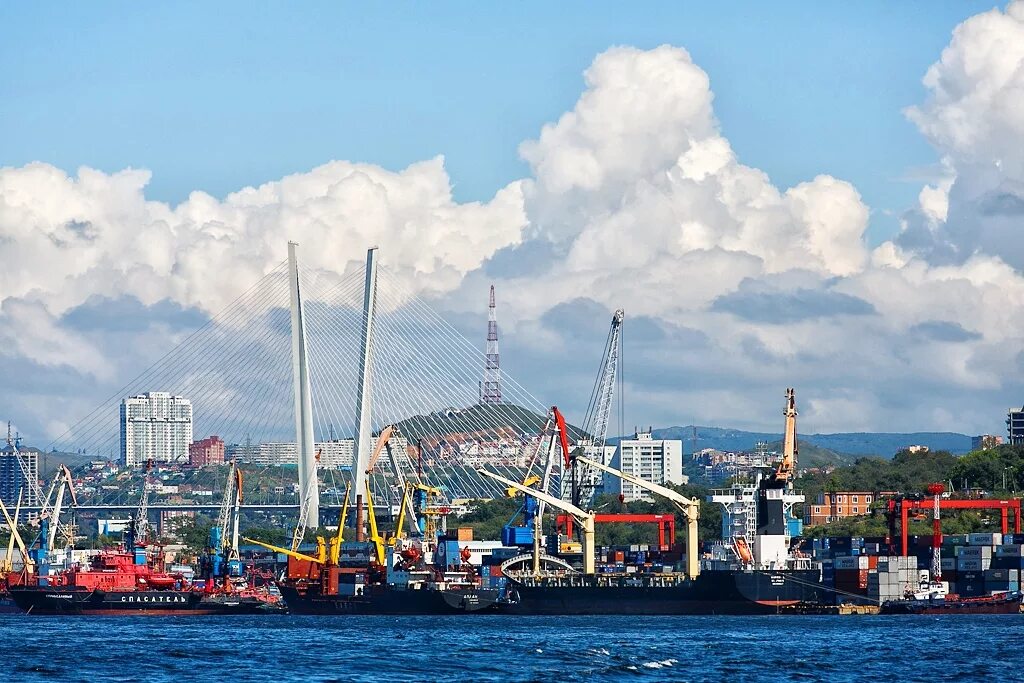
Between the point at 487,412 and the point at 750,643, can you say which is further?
the point at 487,412

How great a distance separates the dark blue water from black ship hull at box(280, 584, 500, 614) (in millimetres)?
13448

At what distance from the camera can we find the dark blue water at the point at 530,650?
64.1m

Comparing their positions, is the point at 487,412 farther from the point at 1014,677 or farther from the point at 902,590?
the point at 1014,677

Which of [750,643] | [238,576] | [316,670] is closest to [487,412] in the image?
[238,576]

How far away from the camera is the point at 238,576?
147750 millimetres

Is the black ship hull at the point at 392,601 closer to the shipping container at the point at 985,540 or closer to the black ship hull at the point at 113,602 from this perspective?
the black ship hull at the point at 113,602

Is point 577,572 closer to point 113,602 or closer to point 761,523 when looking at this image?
point 761,523

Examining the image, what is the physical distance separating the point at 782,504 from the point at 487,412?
83.8m

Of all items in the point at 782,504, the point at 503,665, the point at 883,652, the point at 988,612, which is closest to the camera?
the point at 503,665

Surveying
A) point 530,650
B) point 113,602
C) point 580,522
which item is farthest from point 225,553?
point 530,650

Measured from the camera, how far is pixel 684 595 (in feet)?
369

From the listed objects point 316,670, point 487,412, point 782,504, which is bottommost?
point 316,670

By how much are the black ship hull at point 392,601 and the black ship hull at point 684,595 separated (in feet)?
7.07

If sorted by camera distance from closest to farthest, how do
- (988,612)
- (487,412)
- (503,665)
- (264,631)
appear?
(503,665) → (264,631) → (988,612) → (487,412)
